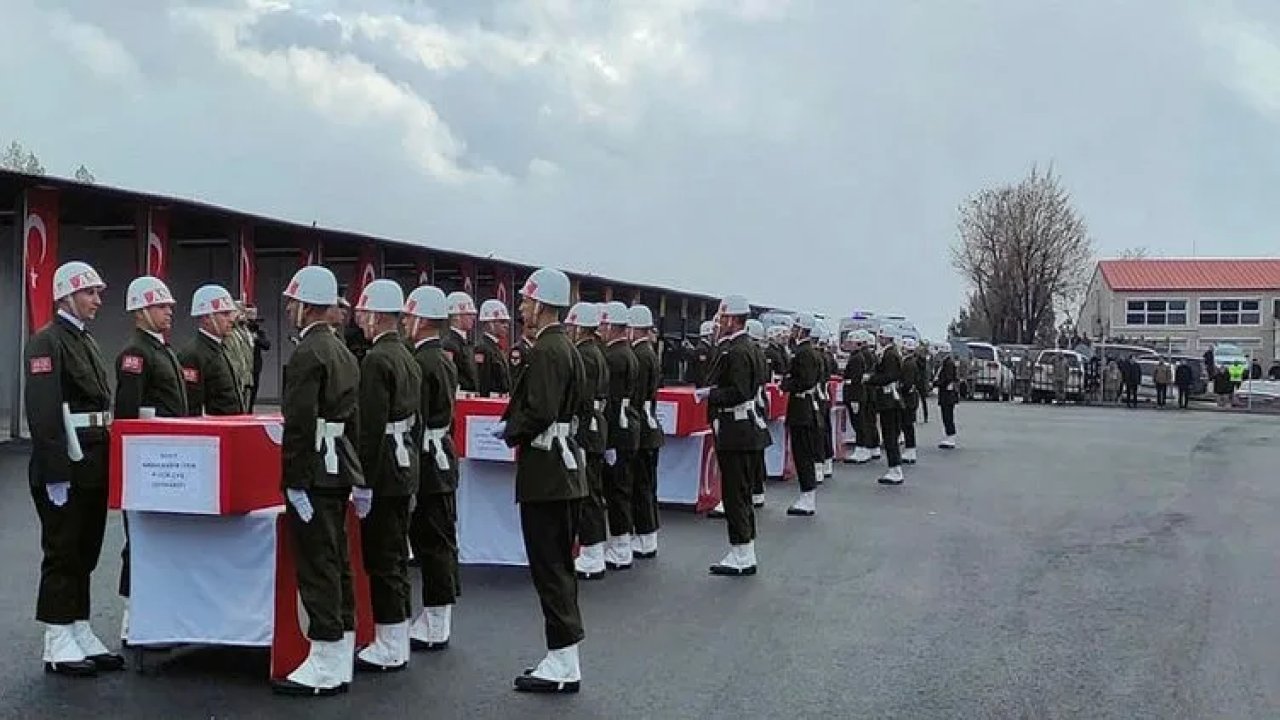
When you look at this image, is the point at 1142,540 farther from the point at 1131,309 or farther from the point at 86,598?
the point at 1131,309

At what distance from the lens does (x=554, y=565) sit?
7191mm

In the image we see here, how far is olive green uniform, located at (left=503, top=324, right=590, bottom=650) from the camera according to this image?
717 centimetres

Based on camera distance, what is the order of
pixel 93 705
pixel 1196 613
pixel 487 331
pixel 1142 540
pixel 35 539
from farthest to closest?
pixel 487 331, pixel 1142 540, pixel 35 539, pixel 1196 613, pixel 93 705

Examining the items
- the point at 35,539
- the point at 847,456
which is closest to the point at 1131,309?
the point at 847,456

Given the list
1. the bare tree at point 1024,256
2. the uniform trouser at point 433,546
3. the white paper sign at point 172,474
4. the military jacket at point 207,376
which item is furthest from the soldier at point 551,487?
the bare tree at point 1024,256

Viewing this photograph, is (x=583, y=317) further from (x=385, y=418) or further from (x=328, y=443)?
(x=328, y=443)

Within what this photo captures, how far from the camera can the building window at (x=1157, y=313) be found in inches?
3088

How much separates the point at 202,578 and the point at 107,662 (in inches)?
28.7

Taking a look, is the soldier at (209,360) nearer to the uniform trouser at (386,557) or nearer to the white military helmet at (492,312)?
the uniform trouser at (386,557)

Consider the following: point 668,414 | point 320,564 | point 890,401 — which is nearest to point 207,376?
point 320,564

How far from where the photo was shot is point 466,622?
345 inches

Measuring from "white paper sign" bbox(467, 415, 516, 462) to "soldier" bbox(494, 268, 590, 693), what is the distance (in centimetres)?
282

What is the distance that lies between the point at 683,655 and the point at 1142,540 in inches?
272

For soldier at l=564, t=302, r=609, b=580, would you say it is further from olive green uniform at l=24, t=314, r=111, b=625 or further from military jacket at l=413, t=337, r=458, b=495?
olive green uniform at l=24, t=314, r=111, b=625
